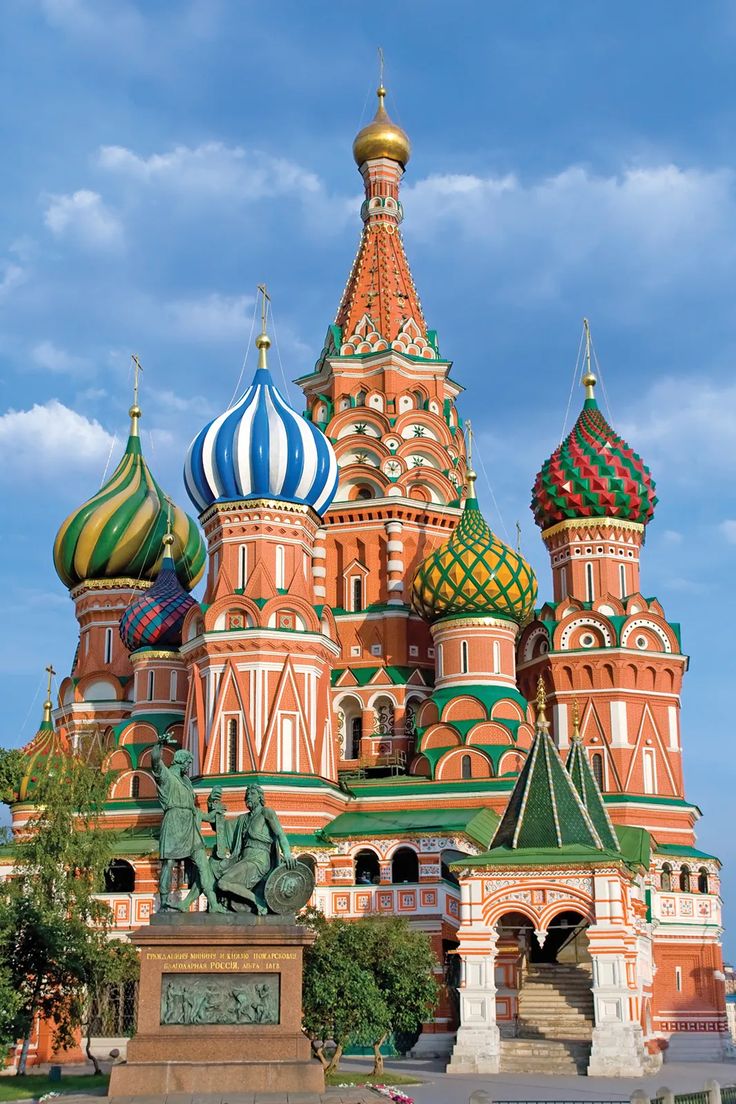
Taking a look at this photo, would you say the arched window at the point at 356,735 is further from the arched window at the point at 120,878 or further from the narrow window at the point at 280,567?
the arched window at the point at 120,878

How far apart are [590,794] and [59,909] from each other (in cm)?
1034

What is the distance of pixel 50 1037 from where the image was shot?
29109 mm

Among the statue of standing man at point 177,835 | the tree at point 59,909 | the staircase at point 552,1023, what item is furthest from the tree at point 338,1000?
the statue of standing man at point 177,835

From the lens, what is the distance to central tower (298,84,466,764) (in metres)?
35.8

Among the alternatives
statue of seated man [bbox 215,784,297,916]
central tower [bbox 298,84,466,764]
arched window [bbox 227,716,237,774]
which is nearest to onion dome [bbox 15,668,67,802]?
arched window [bbox 227,716,237,774]

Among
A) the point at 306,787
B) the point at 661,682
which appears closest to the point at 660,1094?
the point at 306,787

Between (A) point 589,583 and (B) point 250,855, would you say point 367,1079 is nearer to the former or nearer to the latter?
(B) point 250,855

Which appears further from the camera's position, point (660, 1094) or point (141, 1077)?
point (141, 1077)

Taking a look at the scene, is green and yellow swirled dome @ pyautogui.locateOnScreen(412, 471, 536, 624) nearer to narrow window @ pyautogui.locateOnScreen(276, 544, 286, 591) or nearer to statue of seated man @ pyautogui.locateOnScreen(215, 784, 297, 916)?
narrow window @ pyautogui.locateOnScreen(276, 544, 286, 591)

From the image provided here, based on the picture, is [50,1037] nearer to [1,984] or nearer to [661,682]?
[1,984]

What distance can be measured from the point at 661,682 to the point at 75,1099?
73.5 feet

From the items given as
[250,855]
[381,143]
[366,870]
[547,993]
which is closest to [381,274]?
[381,143]

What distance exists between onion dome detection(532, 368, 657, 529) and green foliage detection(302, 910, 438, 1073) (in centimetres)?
1567

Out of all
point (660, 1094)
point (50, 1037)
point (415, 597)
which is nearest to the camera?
point (660, 1094)
